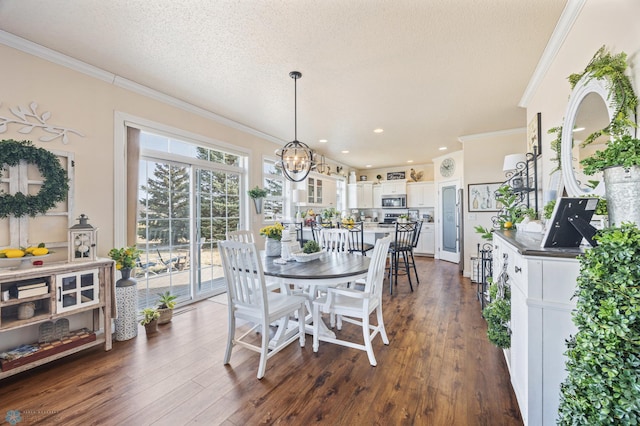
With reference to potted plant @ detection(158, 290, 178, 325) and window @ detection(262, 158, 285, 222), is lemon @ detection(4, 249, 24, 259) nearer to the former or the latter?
potted plant @ detection(158, 290, 178, 325)

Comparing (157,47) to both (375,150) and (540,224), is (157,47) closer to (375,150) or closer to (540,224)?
(540,224)

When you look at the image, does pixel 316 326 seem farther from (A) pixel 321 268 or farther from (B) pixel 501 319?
(B) pixel 501 319

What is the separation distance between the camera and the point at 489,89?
3.21 m

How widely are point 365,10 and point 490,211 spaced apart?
436cm

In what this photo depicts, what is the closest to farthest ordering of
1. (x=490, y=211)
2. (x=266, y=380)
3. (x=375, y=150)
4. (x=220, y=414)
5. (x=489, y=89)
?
(x=220, y=414), (x=266, y=380), (x=489, y=89), (x=490, y=211), (x=375, y=150)

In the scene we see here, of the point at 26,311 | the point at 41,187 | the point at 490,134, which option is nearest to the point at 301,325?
the point at 26,311

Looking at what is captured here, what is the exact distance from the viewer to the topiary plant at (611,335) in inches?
34.4

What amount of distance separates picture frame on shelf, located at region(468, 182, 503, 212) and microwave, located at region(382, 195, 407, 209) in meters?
3.01

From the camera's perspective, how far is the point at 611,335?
90cm

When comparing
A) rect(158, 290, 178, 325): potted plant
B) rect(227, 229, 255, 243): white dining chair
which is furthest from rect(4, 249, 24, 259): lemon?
rect(227, 229, 255, 243): white dining chair

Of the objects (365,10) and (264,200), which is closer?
(365,10)

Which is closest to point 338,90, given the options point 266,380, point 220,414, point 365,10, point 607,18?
point 365,10

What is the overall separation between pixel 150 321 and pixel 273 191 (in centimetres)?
302

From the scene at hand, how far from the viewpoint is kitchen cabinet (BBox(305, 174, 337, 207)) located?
640 centimetres
